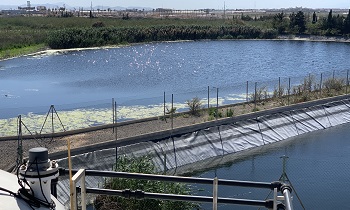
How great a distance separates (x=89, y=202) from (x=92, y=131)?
7.45m

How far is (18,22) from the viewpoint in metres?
105

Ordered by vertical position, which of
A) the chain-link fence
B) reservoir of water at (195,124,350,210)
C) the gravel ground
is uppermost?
the chain-link fence

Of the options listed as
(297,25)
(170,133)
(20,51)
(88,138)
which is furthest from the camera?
(297,25)

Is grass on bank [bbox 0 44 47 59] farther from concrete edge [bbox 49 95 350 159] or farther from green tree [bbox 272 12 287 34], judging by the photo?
green tree [bbox 272 12 287 34]

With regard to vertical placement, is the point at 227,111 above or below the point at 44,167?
below

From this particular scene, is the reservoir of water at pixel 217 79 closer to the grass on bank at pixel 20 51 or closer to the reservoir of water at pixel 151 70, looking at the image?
the reservoir of water at pixel 151 70

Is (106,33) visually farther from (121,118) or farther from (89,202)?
(89,202)

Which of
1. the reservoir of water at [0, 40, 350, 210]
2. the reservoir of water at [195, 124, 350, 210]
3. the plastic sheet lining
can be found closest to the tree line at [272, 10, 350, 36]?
the reservoir of water at [0, 40, 350, 210]

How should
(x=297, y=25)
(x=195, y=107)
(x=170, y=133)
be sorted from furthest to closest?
(x=297, y=25) < (x=195, y=107) < (x=170, y=133)

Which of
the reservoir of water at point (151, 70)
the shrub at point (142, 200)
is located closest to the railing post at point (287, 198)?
the shrub at point (142, 200)

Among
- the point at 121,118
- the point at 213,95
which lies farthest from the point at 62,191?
the point at 213,95

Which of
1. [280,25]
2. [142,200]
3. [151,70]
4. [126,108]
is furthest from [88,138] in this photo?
→ [280,25]

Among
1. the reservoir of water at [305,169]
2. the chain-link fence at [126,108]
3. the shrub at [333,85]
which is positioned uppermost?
the shrub at [333,85]

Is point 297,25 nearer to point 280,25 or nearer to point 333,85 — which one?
point 280,25
